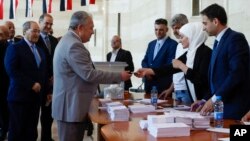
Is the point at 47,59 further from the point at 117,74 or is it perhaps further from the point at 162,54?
the point at 117,74

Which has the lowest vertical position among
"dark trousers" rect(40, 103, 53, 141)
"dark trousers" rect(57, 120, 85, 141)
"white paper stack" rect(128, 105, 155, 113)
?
"dark trousers" rect(40, 103, 53, 141)

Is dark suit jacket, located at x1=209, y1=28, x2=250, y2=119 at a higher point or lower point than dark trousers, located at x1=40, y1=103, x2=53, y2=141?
higher

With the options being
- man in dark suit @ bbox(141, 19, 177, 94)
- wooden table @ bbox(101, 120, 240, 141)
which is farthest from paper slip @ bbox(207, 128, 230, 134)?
man in dark suit @ bbox(141, 19, 177, 94)

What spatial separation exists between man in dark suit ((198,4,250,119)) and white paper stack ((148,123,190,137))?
596mm

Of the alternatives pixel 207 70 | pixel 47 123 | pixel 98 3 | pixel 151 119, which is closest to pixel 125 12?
pixel 98 3

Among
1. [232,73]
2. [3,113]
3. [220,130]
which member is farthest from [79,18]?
[3,113]

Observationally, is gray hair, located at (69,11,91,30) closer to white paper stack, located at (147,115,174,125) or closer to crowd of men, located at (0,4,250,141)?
crowd of men, located at (0,4,250,141)

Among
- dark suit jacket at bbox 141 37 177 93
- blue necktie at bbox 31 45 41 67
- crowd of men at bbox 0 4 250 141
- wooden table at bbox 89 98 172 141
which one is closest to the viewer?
wooden table at bbox 89 98 172 141

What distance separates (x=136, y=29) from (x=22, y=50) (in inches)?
255

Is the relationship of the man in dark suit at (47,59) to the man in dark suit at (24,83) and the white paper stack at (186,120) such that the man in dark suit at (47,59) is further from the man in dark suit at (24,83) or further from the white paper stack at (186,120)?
the white paper stack at (186,120)

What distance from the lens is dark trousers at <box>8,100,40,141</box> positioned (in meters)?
4.22

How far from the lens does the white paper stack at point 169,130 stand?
2062 mm

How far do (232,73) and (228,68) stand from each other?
12cm

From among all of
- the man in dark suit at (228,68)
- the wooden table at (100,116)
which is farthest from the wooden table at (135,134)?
the man in dark suit at (228,68)
